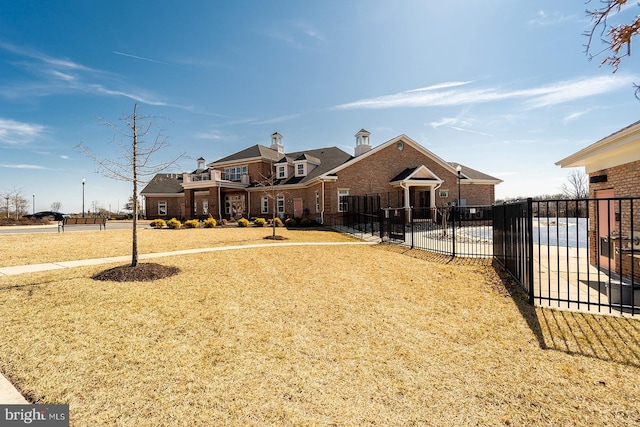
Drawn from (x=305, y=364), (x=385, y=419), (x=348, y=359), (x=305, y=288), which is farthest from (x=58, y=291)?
(x=385, y=419)

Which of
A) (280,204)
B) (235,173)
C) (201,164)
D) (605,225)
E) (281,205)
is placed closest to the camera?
(605,225)

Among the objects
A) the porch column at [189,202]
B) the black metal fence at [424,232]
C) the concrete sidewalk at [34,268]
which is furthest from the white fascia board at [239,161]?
the concrete sidewalk at [34,268]

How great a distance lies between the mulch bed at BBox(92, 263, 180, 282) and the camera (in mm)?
7416

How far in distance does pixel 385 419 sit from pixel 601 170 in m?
10.7

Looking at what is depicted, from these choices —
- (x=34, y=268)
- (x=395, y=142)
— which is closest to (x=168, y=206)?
(x=395, y=142)

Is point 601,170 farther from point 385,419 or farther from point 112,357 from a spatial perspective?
point 112,357

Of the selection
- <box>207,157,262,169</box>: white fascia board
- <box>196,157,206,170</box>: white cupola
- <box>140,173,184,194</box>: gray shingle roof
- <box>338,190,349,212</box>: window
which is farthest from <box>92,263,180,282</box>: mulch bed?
<box>196,157,206,170</box>: white cupola

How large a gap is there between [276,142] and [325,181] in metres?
14.4

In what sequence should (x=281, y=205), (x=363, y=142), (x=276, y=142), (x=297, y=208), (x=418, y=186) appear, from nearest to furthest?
(x=418, y=186), (x=363, y=142), (x=297, y=208), (x=281, y=205), (x=276, y=142)

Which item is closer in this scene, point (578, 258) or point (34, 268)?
point (578, 258)

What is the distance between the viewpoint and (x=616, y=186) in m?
8.30

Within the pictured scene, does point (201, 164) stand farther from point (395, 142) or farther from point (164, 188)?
point (395, 142)

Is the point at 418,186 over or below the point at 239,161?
below

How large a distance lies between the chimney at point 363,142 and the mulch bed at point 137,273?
2342 cm
